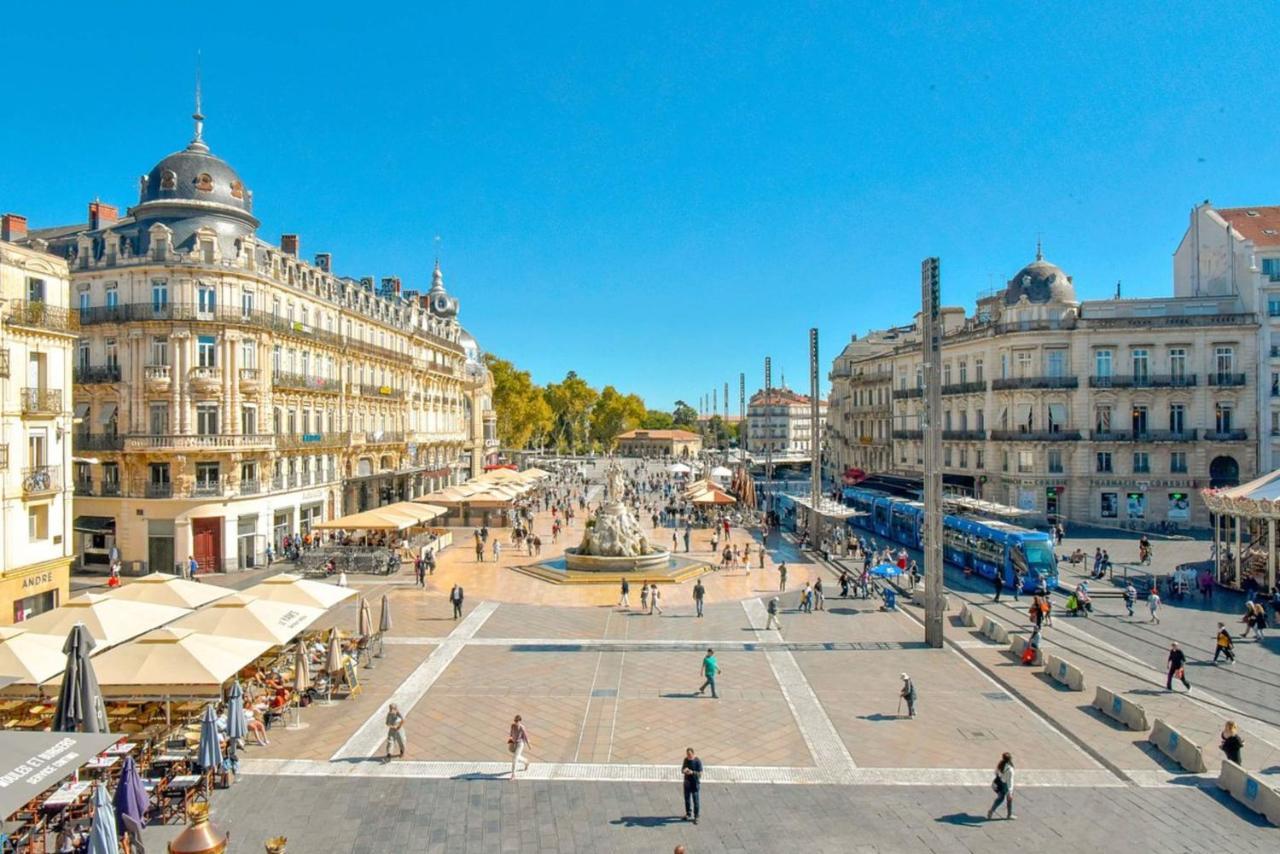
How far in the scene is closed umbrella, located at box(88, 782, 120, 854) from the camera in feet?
32.5

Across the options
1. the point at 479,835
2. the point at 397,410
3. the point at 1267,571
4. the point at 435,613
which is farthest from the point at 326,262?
the point at 1267,571

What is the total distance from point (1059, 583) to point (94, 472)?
39.1 m

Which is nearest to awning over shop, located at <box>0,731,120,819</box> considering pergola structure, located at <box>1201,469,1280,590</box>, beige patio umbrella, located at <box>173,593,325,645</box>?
beige patio umbrella, located at <box>173,593,325,645</box>

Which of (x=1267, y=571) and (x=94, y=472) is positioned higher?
(x=94, y=472)

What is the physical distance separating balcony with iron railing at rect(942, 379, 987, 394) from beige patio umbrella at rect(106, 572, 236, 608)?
44.7 meters

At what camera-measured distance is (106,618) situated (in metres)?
16.3

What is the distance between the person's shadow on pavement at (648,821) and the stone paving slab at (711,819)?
0.03 metres

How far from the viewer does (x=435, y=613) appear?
26.7 meters

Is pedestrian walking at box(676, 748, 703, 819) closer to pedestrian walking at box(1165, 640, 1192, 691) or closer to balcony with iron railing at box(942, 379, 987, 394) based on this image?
pedestrian walking at box(1165, 640, 1192, 691)

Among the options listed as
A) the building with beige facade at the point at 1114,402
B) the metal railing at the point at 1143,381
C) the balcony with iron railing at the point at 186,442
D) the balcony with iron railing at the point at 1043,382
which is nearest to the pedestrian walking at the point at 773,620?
the building with beige facade at the point at 1114,402

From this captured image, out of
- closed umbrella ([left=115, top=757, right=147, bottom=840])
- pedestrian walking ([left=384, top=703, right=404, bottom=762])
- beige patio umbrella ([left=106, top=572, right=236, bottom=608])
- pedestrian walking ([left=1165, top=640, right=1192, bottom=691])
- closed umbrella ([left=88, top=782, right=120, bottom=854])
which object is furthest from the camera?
beige patio umbrella ([left=106, top=572, right=236, bottom=608])

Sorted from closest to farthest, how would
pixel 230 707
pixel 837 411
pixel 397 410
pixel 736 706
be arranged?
pixel 230 707, pixel 736 706, pixel 397 410, pixel 837 411

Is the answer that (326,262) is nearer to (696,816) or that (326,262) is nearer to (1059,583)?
(1059,583)

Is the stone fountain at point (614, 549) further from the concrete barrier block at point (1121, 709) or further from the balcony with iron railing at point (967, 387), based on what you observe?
the balcony with iron railing at point (967, 387)
